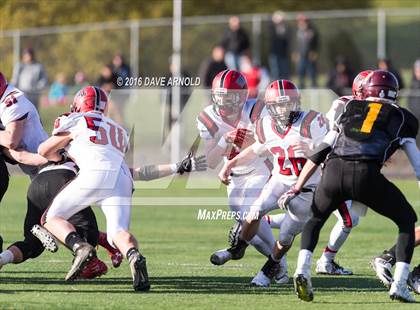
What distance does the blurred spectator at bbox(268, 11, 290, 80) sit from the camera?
23.7 metres

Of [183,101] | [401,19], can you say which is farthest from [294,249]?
[401,19]

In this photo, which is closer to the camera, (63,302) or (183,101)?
(63,302)

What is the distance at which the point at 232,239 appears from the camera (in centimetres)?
984

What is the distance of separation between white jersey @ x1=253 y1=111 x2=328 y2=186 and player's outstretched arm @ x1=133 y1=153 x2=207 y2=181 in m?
0.55

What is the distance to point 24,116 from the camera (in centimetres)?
928

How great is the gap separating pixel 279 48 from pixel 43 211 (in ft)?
50.4

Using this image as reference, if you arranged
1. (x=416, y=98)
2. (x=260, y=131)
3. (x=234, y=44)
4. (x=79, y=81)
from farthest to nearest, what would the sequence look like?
(x=79, y=81) → (x=234, y=44) → (x=416, y=98) → (x=260, y=131)

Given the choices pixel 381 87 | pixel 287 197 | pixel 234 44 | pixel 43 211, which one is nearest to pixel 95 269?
pixel 43 211

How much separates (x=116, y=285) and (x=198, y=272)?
1049 millimetres

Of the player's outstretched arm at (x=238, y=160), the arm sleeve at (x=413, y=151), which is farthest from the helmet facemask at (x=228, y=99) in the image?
the arm sleeve at (x=413, y=151)

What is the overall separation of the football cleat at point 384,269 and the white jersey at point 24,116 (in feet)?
10.2

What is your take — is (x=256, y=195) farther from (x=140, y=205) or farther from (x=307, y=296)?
(x=140, y=205)

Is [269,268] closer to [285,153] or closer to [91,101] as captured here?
[285,153]

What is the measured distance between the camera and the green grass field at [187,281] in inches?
316
